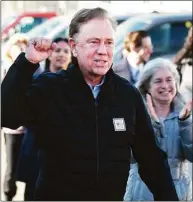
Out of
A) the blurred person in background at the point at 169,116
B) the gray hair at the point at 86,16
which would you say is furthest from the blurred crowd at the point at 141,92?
the gray hair at the point at 86,16

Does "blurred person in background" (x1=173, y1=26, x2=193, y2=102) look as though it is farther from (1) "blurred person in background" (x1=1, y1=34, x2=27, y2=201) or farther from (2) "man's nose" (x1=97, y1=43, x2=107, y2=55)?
(2) "man's nose" (x1=97, y1=43, x2=107, y2=55)

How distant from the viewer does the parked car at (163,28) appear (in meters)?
5.38

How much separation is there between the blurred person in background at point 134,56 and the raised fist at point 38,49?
110 cm

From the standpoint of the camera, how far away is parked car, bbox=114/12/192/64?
17.7 ft

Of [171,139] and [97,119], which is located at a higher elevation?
[97,119]

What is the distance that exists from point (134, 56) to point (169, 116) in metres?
0.90

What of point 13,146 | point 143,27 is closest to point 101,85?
A: point 13,146

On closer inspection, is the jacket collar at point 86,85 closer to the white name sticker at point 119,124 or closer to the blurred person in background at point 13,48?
the white name sticker at point 119,124

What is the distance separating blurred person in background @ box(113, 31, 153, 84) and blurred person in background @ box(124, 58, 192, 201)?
262 millimetres

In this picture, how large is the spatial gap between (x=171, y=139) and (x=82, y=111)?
1.07 metres

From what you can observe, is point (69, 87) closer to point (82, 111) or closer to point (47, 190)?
point (82, 111)

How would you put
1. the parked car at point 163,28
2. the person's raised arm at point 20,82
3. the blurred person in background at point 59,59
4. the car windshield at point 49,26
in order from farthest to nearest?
the car windshield at point 49,26
the parked car at point 163,28
the blurred person in background at point 59,59
the person's raised arm at point 20,82

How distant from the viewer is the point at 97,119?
224cm

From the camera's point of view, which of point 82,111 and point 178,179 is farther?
point 178,179
